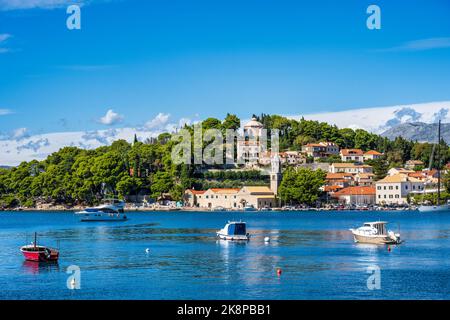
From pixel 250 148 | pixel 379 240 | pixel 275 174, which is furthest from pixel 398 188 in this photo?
pixel 379 240

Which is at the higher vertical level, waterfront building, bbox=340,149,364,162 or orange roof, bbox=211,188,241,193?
waterfront building, bbox=340,149,364,162

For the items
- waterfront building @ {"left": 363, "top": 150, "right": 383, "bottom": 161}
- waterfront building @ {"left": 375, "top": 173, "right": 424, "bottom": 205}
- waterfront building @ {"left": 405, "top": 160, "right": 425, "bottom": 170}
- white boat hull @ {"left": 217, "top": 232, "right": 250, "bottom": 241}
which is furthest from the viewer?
waterfront building @ {"left": 363, "top": 150, "right": 383, "bottom": 161}

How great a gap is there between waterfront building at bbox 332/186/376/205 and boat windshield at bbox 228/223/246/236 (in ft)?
211

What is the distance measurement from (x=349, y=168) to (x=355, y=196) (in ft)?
44.9

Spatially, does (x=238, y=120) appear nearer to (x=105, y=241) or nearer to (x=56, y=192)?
(x=56, y=192)

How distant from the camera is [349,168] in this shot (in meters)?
122

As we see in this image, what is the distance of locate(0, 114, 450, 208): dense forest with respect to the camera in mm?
108688

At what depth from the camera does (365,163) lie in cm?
12838

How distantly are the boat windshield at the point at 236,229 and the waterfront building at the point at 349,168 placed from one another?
256ft

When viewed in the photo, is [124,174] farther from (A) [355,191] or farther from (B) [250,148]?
(A) [355,191]

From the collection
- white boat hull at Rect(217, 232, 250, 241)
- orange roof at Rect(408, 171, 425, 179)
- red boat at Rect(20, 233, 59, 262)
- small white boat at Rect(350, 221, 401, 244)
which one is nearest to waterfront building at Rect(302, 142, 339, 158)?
orange roof at Rect(408, 171, 425, 179)

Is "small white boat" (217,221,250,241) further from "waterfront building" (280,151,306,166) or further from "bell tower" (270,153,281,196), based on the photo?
"waterfront building" (280,151,306,166)
